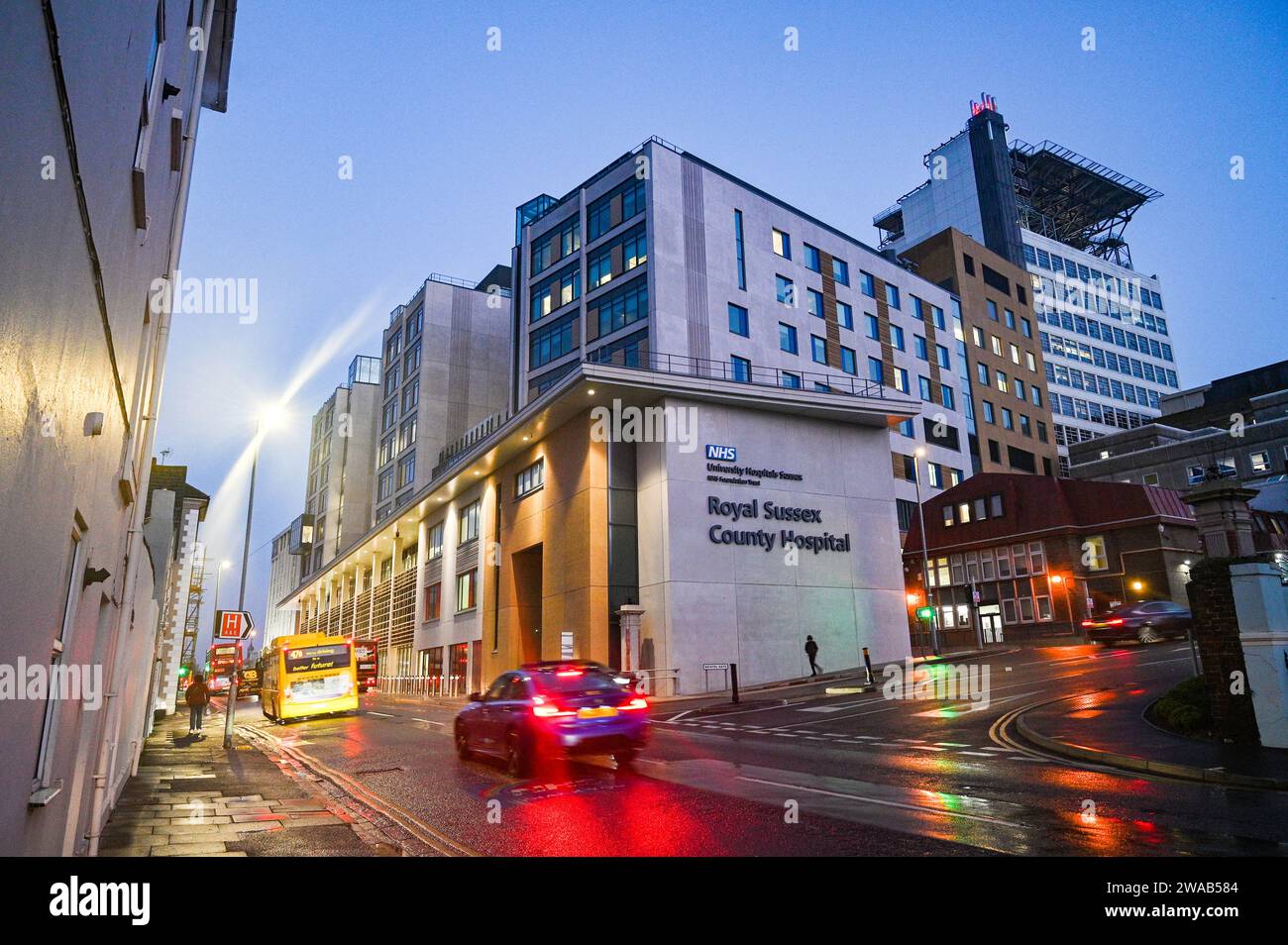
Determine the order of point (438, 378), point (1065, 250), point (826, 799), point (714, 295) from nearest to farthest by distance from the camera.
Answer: point (826, 799) → point (714, 295) → point (438, 378) → point (1065, 250)

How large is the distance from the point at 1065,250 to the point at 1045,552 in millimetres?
56052

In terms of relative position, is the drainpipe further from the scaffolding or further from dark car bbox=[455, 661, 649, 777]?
the scaffolding

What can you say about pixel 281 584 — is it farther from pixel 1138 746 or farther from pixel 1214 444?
pixel 1138 746

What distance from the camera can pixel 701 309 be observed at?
1715 inches

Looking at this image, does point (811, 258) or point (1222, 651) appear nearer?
point (1222, 651)

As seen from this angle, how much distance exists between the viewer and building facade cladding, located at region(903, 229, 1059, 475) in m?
63.8

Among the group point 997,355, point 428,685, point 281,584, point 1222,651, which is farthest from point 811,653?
point 281,584

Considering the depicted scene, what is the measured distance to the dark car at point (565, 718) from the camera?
11188mm

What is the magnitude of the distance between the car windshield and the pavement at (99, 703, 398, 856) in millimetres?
3149

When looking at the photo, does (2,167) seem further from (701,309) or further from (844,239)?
(844,239)

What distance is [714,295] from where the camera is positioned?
4434 centimetres

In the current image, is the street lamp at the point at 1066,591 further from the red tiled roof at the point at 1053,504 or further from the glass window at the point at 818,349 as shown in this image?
the glass window at the point at 818,349
